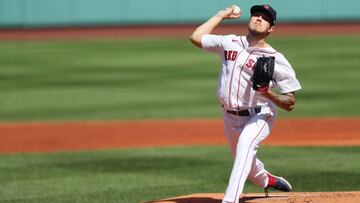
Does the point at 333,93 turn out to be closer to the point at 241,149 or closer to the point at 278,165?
the point at 278,165

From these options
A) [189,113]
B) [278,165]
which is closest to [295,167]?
[278,165]

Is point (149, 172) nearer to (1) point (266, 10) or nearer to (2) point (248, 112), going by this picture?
(2) point (248, 112)

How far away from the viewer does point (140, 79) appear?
21312mm

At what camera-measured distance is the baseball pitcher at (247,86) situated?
6.57m

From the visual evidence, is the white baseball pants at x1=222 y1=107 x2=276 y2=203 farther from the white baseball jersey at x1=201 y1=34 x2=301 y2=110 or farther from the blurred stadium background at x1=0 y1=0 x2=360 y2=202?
the blurred stadium background at x1=0 y1=0 x2=360 y2=202

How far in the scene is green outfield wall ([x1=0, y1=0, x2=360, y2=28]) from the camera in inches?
1375

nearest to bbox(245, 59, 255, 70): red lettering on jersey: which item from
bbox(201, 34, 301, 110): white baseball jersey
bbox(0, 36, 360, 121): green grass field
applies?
bbox(201, 34, 301, 110): white baseball jersey

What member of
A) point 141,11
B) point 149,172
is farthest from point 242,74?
point 141,11

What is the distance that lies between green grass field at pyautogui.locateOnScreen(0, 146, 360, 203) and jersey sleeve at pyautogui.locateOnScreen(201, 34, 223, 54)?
1.84 meters

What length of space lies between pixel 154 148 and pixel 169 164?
164 cm

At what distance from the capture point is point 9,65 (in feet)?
83.0

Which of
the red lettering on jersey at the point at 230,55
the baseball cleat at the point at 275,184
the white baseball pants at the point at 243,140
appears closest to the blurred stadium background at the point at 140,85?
the baseball cleat at the point at 275,184

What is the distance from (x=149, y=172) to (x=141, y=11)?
2598 cm

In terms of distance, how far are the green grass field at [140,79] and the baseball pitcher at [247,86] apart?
336 inches
